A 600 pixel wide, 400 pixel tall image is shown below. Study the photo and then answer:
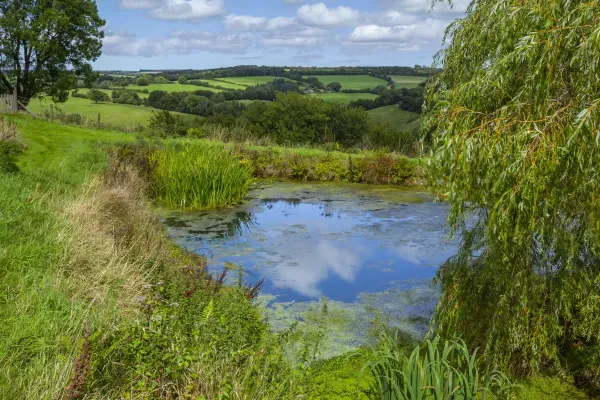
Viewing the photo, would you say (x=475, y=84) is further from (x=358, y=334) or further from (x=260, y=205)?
(x=260, y=205)

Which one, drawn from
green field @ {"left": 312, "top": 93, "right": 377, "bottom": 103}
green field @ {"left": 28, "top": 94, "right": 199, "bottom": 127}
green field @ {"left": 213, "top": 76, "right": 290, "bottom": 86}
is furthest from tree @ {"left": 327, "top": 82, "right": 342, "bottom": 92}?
green field @ {"left": 28, "top": 94, "right": 199, "bottom": 127}

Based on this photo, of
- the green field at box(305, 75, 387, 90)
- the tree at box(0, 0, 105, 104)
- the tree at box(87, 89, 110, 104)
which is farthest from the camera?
the green field at box(305, 75, 387, 90)

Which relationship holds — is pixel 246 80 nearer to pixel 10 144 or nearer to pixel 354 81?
pixel 354 81

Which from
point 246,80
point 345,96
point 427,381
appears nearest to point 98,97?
point 246,80

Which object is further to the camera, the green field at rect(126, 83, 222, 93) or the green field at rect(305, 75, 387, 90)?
the green field at rect(305, 75, 387, 90)

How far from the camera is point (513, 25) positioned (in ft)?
16.4

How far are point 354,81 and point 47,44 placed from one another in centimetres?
5199

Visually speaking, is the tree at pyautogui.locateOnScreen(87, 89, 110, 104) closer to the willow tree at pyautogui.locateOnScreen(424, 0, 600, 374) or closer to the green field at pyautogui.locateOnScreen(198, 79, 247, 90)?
the green field at pyautogui.locateOnScreen(198, 79, 247, 90)

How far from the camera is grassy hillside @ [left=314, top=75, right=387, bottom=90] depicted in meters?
73.8

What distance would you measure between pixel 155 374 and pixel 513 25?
4.48 meters

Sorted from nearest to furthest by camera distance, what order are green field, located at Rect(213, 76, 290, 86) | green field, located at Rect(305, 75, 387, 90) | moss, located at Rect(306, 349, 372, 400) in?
moss, located at Rect(306, 349, 372, 400)
green field, located at Rect(213, 76, 290, 86)
green field, located at Rect(305, 75, 387, 90)

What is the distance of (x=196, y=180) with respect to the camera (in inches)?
550

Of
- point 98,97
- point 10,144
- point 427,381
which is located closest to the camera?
point 427,381

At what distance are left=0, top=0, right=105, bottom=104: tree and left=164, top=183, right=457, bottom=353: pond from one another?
901 inches
